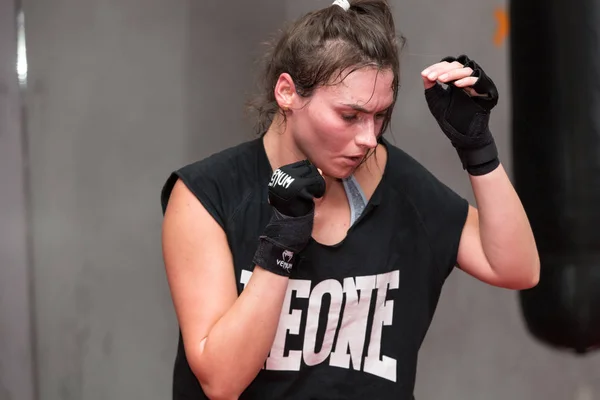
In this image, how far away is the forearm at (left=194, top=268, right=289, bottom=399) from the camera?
3.04 feet

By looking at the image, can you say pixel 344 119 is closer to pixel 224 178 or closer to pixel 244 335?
pixel 224 178

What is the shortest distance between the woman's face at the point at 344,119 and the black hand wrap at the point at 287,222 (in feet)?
0.19

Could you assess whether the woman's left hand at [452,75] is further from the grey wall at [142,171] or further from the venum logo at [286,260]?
the grey wall at [142,171]

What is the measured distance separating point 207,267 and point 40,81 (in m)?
0.72

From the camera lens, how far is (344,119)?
38.0 inches

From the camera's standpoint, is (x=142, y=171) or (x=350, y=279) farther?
(x=142, y=171)

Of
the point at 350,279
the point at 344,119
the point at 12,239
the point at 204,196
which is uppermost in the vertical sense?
the point at 344,119

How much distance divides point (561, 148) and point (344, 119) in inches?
25.9

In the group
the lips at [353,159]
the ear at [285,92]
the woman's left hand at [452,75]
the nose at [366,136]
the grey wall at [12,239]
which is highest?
the woman's left hand at [452,75]

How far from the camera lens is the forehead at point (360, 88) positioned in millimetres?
951

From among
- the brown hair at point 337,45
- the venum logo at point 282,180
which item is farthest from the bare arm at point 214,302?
the brown hair at point 337,45

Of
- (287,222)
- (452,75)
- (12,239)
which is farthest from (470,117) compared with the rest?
(12,239)

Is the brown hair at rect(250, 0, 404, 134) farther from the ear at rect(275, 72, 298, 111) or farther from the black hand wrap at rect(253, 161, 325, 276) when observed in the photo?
the black hand wrap at rect(253, 161, 325, 276)

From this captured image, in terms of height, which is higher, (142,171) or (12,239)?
(142,171)
